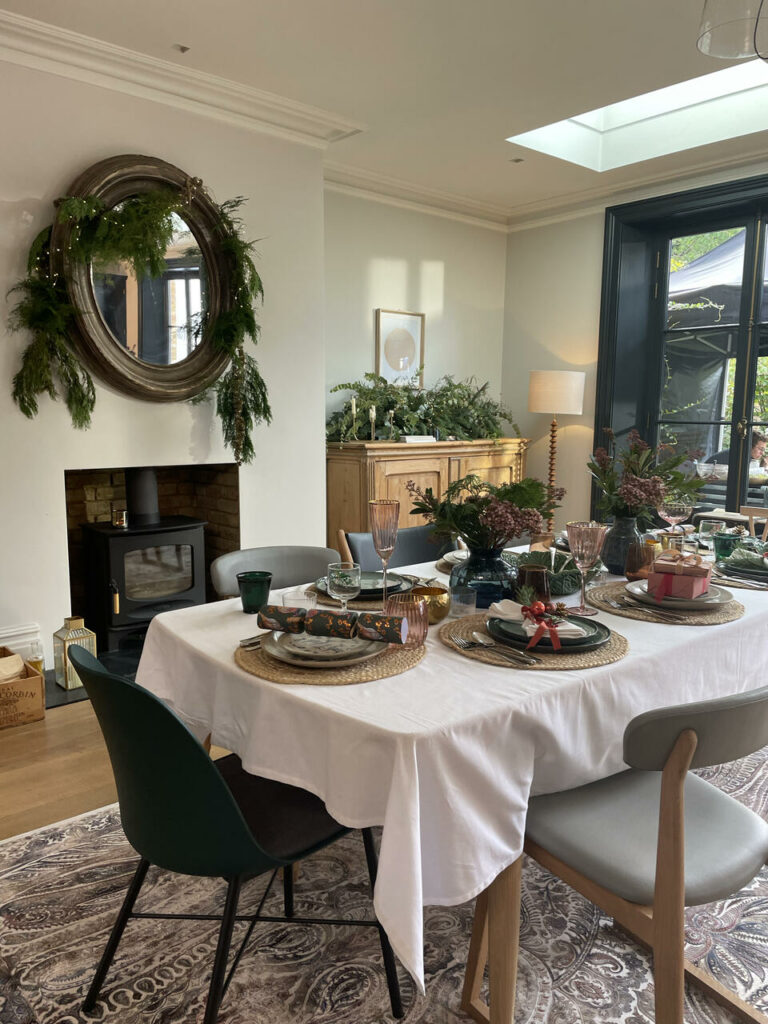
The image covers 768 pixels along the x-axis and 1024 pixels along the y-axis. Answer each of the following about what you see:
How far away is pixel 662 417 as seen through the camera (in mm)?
5379

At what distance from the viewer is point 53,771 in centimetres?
262

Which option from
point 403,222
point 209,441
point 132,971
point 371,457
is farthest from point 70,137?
point 132,971

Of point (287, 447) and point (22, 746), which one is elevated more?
point (287, 447)

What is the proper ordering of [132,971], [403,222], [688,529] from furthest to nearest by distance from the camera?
[403,222] < [688,529] < [132,971]

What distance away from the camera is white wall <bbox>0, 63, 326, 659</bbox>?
126 inches

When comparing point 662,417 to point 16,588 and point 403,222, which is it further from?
point 16,588

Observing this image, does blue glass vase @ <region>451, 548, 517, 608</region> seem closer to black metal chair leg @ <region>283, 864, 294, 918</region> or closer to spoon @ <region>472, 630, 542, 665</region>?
spoon @ <region>472, 630, 542, 665</region>

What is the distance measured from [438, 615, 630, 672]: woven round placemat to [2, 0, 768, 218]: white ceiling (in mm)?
2475

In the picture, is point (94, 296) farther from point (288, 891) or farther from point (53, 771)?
point (288, 891)

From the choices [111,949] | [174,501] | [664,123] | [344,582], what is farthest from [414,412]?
[111,949]

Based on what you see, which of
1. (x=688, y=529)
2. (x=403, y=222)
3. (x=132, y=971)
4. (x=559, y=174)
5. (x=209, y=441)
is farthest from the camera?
(x=403, y=222)

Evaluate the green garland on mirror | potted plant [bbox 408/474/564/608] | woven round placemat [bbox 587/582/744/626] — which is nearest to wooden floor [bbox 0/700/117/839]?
the green garland on mirror

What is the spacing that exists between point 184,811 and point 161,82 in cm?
334

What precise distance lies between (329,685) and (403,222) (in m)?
4.54
